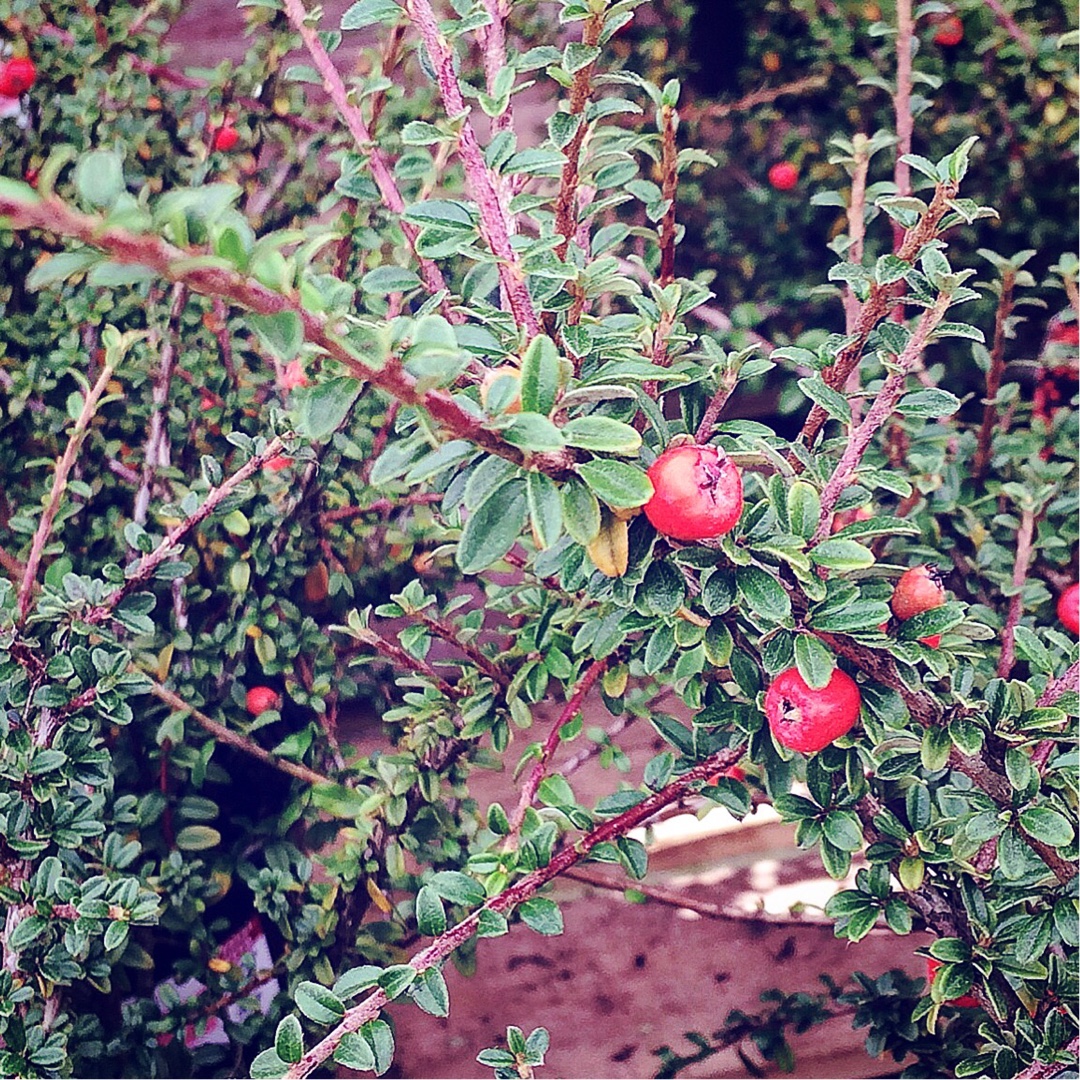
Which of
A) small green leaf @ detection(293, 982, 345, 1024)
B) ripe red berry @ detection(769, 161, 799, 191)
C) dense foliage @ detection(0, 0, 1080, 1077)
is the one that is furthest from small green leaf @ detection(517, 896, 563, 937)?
ripe red berry @ detection(769, 161, 799, 191)

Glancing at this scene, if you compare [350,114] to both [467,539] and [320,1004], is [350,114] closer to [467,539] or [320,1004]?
[467,539]

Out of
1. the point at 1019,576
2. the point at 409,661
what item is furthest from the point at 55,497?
the point at 1019,576

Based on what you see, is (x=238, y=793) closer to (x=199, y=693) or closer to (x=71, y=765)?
(x=199, y=693)

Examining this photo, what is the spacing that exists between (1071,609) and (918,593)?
1.58ft

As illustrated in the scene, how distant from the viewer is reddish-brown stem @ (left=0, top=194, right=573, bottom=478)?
37 cm

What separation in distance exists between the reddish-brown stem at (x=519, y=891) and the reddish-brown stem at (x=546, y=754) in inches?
1.9

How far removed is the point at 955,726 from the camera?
28.5 inches

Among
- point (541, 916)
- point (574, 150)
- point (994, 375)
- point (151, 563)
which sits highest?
point (574, 150)

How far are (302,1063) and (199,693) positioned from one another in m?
0.66

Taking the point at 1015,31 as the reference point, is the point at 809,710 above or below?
below

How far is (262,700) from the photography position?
1.25 m

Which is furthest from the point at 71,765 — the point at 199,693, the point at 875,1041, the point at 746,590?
the point at 875,1041

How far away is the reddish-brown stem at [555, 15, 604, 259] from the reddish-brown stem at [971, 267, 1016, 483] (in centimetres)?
71

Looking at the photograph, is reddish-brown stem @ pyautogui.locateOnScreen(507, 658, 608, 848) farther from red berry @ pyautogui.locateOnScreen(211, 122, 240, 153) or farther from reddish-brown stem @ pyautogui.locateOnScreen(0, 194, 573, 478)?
red berry @ pyautogui.locateOnScreen(211, 122, 240, 153)
